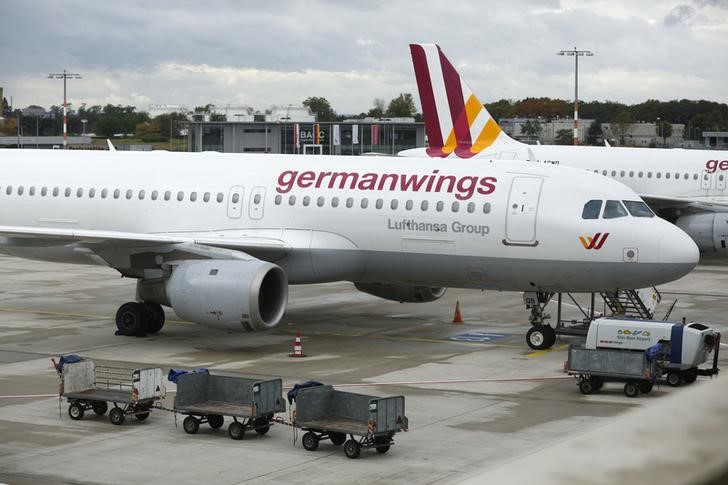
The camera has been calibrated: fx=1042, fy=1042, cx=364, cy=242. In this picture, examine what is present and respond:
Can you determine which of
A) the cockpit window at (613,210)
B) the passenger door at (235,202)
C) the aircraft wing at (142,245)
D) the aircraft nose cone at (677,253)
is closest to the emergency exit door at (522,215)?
the cockpit window at (613,210)

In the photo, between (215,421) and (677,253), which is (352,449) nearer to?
(215,421)

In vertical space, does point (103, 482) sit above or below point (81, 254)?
below

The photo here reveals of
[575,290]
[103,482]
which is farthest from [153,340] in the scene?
[103,482]

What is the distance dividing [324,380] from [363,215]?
5.63 m

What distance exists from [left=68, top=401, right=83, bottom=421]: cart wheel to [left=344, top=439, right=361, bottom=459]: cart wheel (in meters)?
4.54

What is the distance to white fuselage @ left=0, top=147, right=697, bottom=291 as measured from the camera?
72.6 ft

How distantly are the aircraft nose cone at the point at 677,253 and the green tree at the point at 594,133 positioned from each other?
123785 millimetres

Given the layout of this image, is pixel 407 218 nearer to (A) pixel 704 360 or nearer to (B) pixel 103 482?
(A) pixel 704 360

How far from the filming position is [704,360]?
1905 centimetres

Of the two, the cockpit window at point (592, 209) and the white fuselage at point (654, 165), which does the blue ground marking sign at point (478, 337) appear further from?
the white fuselage at point (654, 165)

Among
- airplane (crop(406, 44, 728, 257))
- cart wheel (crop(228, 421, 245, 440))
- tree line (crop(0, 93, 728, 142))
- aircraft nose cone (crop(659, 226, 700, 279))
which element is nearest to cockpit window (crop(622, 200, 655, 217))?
aircraft nose cone (crop(659, 226, 700, 279))

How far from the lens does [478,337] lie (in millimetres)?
24844

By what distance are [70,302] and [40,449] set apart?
17.1 m

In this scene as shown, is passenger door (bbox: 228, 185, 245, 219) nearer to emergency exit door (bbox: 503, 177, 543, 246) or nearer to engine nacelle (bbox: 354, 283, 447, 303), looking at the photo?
engine nacelle (bbox: 354, 283, 447, 303)
